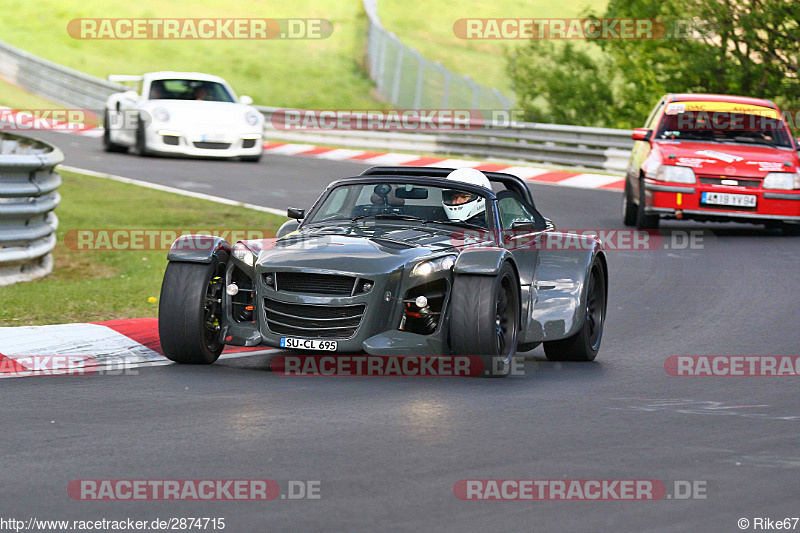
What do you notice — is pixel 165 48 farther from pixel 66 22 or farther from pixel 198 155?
pixel 198 155

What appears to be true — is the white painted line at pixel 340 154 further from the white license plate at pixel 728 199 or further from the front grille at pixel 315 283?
the front grille at pixel 315 283

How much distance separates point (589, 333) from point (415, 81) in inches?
1030

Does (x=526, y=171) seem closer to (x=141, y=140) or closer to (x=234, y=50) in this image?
(x=141, y=140)

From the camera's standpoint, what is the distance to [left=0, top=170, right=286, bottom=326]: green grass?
10773mm

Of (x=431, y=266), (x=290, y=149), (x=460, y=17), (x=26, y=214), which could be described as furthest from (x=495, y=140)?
(x=460, y=17)

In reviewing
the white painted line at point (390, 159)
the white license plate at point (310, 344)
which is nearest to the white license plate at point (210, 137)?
the white painted line at point (390, 159)

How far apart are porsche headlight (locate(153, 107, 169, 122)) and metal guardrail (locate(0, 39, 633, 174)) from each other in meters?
5.73

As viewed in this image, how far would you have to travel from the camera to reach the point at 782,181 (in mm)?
16422

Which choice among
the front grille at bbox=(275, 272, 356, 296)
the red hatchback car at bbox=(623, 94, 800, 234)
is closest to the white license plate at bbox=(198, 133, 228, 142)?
the red hatchback car at bbox=(623, 94, 800, 234)

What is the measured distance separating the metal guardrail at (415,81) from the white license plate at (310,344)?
21776 millimetres

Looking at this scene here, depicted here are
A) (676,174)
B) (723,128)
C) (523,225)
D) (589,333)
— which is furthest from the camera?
(723,128)

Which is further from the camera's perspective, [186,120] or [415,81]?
[415,81]

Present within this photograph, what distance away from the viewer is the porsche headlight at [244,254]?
8641 mm

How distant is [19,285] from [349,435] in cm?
601
